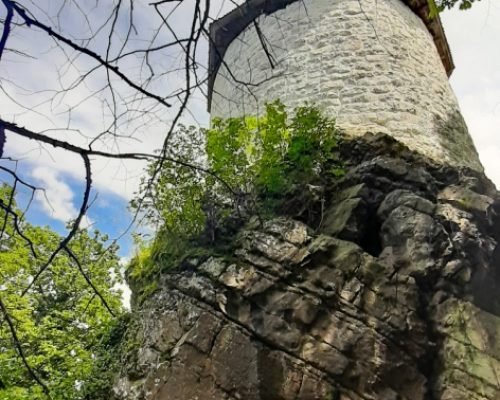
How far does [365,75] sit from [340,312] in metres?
3.99

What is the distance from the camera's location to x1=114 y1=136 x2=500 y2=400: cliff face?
388cm

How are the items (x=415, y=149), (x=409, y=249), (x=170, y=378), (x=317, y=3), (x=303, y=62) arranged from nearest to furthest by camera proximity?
(x=170, y=378)
(x=409, y=249)
(x=415, y=149)
(x=303, y=62)
(x=317, y=3)

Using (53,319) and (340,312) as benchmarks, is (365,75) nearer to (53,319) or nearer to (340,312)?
(340,312)

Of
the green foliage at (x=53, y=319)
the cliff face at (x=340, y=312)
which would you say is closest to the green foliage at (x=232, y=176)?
the cliff face at (x=340, y=312)

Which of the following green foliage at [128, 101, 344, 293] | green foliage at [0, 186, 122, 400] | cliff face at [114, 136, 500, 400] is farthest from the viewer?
green foliage at [0, 186, 122, 400]

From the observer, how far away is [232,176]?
17.5 ft

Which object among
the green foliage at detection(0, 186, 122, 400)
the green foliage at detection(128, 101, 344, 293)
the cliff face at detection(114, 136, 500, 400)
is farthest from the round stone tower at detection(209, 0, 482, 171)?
the green foliage at detection(0, 186, 122, 400)

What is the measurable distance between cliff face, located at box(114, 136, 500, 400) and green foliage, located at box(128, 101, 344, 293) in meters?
0.44

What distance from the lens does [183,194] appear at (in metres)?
5.27

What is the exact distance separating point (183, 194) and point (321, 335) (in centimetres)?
220

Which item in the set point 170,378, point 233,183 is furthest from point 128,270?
point 170,378

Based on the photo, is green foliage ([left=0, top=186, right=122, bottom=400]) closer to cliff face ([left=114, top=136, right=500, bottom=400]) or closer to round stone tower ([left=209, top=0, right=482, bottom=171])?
cliff face ([left=114, top=136, right=500, bottom=400])

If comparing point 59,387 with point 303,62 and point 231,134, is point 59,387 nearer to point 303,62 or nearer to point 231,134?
point 231,134

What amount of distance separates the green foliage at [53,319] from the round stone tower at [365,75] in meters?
3.66
